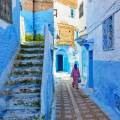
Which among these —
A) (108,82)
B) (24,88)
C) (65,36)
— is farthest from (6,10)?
(65,36)

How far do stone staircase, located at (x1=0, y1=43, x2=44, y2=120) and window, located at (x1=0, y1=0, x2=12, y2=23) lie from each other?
4.66ft

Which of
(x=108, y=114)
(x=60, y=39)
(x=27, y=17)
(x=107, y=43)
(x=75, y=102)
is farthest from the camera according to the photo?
(x=60, y=39)

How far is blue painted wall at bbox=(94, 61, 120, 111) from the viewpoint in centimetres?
1005

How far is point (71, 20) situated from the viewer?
119 feet

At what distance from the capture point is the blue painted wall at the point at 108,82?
33.0 feet

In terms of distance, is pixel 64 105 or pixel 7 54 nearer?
pixel 7 54

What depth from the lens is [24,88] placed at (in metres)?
8.66

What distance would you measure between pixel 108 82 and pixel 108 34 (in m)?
1.72

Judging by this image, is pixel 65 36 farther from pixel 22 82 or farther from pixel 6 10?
pixel 22 82

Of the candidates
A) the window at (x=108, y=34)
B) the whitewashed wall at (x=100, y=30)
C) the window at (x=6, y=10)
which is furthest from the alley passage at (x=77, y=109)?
the window at (x=6, y=10)

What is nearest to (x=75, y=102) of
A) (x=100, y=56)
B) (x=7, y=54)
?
(x=100, y=56)

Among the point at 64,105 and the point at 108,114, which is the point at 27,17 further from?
the point at 108,114

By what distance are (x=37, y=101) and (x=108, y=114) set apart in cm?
295

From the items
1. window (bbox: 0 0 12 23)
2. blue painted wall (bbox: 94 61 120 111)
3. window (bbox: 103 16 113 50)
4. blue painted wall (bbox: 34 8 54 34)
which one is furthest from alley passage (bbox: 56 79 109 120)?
blue painted wall (bbox: 34 8 54 34)
